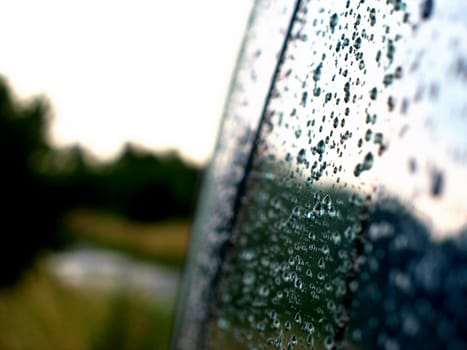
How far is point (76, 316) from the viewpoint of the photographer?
10.2 meters

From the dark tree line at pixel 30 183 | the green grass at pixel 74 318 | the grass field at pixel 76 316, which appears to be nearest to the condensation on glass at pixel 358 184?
the grass field at pixel 76 316

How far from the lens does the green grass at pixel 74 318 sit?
29.5 feet

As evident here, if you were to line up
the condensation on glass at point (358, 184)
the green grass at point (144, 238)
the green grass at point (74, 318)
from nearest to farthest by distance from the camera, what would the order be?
the condensation on glass at point (358, 184)
the green grass at point (74, 318)
the green grass at point (144, 238)

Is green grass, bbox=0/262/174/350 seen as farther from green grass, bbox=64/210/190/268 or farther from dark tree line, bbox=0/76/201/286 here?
green grass, bbox=64/210/190/268

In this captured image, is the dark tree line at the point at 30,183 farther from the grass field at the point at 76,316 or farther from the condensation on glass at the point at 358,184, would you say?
the condensation on glass at the point at 358,184

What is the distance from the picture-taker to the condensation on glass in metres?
0.39

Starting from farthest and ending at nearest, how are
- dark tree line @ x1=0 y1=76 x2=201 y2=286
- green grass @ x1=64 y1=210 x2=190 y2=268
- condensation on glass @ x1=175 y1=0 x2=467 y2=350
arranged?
1. green grass @ x1=64 y1=210 x2=190 y2=268
2. dark tree line @ x1=0 y1=76 x2=201 y2=286
3. condensation on glass @ x1=175 y1=0 x2=467 y2=350

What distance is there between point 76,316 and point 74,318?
0.13 m

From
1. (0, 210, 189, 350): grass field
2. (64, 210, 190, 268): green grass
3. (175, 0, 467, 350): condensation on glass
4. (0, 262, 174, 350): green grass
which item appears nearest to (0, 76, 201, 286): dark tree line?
(0, 210, 189, 350): grass field

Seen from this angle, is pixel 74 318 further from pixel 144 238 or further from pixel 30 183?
pixel 144 238

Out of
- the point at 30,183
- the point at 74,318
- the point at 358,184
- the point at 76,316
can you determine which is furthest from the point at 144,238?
the point at 358,184

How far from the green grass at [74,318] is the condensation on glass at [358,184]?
328 inches

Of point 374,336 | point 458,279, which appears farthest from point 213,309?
point 458,279

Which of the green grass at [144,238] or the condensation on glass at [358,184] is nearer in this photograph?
the condensation on glass at [358,184]
